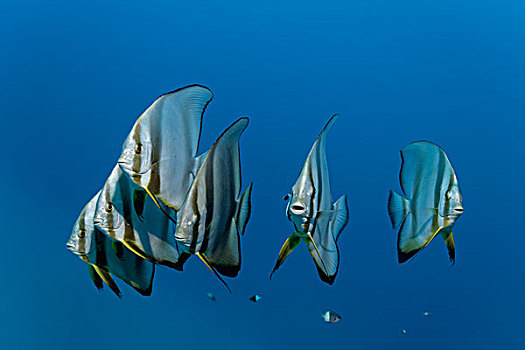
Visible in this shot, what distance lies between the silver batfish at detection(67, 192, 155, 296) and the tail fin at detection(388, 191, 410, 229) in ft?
3.91

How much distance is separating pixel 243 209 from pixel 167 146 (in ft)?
1.26

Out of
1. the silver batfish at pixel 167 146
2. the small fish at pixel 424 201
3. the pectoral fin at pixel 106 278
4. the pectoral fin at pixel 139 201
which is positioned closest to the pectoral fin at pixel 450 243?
the small fish at pixel 424 201

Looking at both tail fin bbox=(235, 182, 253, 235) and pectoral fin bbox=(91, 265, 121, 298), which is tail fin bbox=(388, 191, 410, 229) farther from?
pectoral fin bbox=(91, 265, 121, 298)

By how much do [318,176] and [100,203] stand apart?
92 cm

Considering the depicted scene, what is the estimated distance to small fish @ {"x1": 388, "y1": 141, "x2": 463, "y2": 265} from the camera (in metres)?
1.80

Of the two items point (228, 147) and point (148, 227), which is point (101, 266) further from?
point (228, 147)

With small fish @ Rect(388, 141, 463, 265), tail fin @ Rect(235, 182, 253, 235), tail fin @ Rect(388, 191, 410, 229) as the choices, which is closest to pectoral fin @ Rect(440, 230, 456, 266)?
small fish @ Rect(388, 141, 463, 265)

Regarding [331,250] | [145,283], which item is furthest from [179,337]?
[331,250]

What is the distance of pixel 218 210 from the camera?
1450 millimetres

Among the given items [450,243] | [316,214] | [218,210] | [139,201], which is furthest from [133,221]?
[450,243]

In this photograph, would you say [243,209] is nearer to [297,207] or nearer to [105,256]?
[297,207]

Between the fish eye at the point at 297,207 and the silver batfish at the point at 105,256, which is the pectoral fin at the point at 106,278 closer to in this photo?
the silver batfish at the point at 105,256

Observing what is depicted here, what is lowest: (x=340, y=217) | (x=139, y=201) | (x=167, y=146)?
(x=340, y=217)

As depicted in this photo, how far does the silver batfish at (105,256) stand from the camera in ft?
6.12
